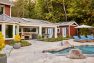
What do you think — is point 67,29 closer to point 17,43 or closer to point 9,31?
point 9,31

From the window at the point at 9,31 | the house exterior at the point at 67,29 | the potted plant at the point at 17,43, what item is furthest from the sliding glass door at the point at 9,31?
the house exterior at the point at 67,29

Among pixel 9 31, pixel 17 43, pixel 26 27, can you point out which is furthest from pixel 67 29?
pixel 17 43

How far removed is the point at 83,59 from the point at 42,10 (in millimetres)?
41657

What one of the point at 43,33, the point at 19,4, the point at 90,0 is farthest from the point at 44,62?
the point at 19,4

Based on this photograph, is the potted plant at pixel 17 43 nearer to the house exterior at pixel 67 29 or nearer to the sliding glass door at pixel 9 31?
the sliding glass door at pixel 9 31

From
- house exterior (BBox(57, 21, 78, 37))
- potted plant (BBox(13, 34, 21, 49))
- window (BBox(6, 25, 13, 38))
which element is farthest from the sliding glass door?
house exterior (BBox(57, 21, 78, 37))

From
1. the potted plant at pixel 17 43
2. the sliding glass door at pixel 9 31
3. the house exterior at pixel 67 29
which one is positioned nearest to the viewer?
the potted plant at pixel 17 43

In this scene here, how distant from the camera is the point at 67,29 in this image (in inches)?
1703

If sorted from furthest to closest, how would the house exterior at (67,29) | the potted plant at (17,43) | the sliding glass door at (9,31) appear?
1. the house exterior at (67,29)
2. the sliding glass door at (9,31)
3. the potted plant at (17,43)

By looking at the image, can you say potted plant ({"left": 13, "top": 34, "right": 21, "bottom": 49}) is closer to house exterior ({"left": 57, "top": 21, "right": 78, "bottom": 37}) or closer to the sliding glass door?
the sliding glass door

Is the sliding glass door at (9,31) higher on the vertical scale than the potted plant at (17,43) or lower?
higher

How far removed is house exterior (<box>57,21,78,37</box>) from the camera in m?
42.9

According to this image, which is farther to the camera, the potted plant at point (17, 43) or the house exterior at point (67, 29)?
the house exterior at point (67, 29)

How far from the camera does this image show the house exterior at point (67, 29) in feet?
141
